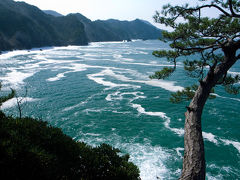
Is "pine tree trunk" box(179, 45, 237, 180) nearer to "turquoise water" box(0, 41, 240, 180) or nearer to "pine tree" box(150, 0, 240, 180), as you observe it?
"pine tree" box(150, 0, 240, 180)

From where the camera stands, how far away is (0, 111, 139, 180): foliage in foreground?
631 cm

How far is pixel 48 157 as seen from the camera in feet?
22.4

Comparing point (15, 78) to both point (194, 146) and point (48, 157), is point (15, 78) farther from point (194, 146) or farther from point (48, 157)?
point (194, 146)

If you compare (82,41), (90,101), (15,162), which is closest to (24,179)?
(15,162)

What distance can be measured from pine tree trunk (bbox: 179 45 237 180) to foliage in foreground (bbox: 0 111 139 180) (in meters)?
3.23

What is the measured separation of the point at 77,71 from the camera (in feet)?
199

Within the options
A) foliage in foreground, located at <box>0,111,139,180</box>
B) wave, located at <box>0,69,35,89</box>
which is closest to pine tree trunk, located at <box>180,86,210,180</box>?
foliage in foreground, located at <box>0,111,139,180</box>

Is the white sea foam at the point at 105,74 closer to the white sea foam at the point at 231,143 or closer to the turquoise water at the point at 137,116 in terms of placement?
the turquoise water at the point at 137,116

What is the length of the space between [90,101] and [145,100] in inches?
448

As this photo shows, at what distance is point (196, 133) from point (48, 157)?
Result: 592 cm

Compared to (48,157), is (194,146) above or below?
above

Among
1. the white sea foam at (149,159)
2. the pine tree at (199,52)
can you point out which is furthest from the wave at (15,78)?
the pine tree at (199,52)

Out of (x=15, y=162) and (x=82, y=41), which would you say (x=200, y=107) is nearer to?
(x=15, y=162)

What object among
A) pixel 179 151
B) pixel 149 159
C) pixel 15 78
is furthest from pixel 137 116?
pixel 15 78
